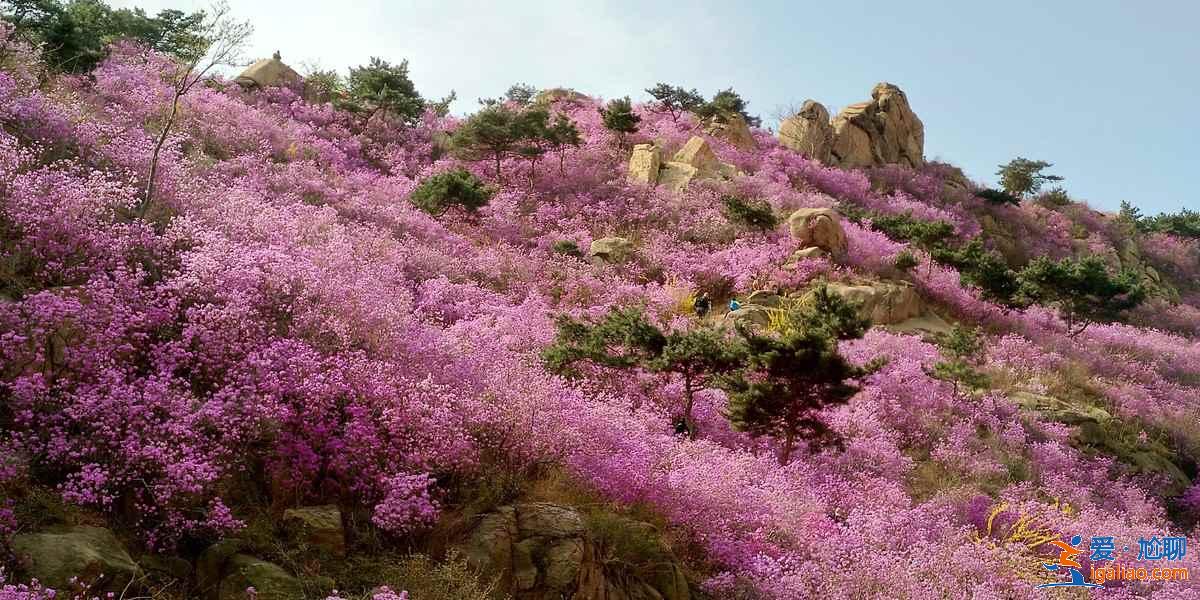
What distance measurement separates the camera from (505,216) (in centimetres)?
2105

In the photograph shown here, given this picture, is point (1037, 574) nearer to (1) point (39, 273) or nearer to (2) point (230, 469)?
(2) point (230, 469)

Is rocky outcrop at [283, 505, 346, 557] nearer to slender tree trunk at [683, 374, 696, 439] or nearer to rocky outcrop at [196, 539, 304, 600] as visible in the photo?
rocky outcrop at [196, 539, 304, 600]

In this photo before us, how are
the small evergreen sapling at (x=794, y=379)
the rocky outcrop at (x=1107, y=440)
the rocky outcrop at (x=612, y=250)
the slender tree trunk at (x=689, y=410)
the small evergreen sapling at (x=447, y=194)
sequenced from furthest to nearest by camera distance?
the rocky outcrop at (x=612, y=250) < the small evergreen sapling at (x=447, y=194) < the rocky outcrop at (x=1107, y=440) < the slender tree trunk at (x=689, y=410) < the small evergreen sapling at (x=794, y=379)

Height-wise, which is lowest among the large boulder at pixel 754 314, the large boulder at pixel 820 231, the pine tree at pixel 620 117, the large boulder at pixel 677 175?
the large boulder at pixel 754 314

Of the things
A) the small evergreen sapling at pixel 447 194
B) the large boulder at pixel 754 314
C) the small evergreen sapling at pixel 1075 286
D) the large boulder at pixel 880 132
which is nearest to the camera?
the large boulder at pixel 754 314

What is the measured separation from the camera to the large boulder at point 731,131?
103 ft

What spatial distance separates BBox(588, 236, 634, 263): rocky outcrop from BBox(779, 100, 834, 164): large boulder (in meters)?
16.3

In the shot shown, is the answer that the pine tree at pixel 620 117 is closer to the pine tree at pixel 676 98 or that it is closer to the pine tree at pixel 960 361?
the pine tree at pixel 676 98

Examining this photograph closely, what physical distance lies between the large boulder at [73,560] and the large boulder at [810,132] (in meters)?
32.3

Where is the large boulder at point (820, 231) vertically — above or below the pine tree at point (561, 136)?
below

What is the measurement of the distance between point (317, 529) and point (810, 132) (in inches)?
1266

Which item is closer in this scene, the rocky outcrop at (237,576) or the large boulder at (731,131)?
the rocky outcrop at (237,576)

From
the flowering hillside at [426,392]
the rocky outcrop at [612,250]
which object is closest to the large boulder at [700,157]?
the flowering hillside at [426,392]

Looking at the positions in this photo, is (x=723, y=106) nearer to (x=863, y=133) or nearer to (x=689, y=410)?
(x=863, y=133)
